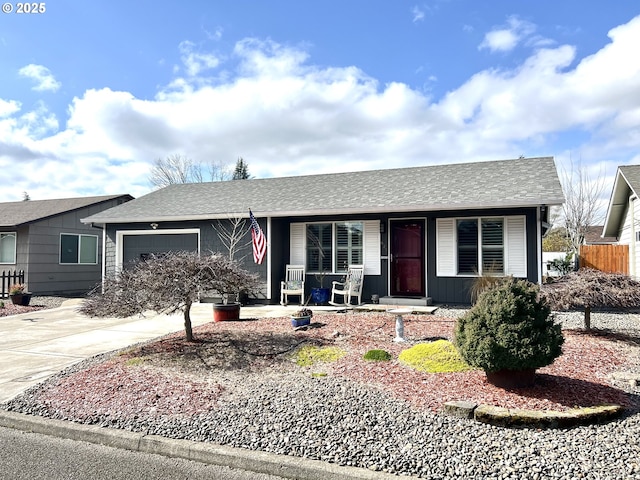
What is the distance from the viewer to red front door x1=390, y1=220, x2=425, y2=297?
1137 cm

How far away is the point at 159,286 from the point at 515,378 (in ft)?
14.5

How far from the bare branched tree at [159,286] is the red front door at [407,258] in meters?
6.23

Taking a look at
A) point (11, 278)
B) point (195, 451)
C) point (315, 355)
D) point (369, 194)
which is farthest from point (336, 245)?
point (11, 278)

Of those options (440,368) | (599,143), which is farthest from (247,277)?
(599,143)

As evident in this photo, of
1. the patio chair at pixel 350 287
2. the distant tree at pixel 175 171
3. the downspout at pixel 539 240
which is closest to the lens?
the downspout at pixel 539 240

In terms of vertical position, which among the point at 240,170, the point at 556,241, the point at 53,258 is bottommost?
the point at 53,258

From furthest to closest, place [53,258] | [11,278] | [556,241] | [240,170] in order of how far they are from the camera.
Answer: [240,170], [556,241], [53,258], [11,278]

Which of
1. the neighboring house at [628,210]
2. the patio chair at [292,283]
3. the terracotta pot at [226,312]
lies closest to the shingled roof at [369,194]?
the patio chair at [292,283]

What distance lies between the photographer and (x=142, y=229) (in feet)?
45.0

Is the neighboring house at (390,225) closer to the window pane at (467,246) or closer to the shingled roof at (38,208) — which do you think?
the window pane at (467,246)

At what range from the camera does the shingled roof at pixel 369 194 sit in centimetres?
1038

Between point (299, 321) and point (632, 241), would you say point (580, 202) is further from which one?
point (299, 321)

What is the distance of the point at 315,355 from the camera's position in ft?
19.1

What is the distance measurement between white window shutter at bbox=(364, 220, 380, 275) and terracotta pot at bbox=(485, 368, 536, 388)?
24.4 feet
